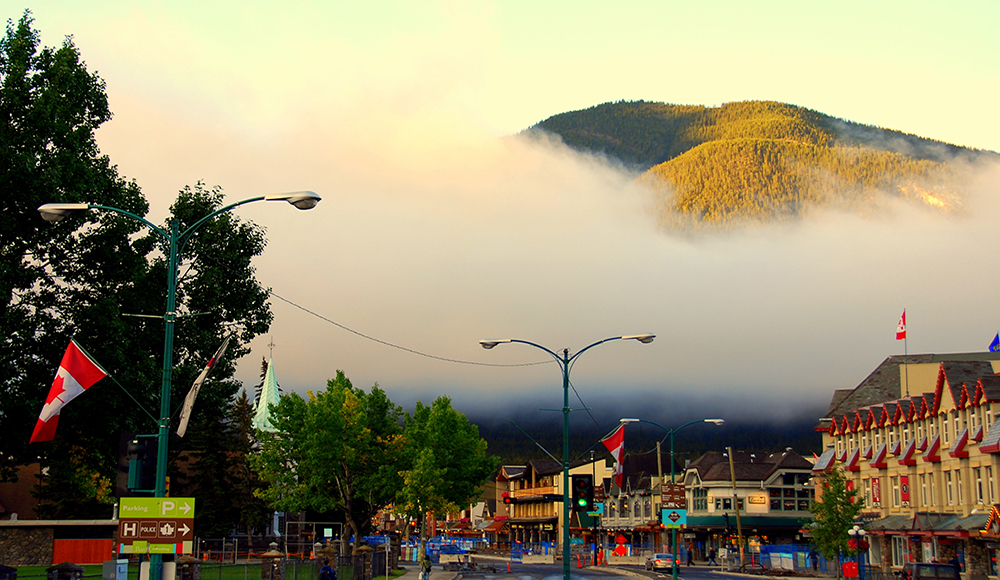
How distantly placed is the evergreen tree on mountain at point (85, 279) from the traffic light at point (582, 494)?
44.6 feet

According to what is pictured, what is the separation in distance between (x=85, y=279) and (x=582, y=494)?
21.8m

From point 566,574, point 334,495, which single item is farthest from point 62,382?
point 334,495

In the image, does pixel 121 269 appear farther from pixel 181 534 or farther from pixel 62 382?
pixel 181 534

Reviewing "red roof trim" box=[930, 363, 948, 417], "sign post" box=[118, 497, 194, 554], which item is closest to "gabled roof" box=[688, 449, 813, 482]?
"red roof trim" box=[930, 363, 948, 417]

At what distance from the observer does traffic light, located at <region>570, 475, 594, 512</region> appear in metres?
31.5

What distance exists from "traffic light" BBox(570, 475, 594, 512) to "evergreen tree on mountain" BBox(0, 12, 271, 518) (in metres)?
13.6

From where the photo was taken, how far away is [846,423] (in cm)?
7425

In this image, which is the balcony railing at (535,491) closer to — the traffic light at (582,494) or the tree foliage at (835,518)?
A: the tree foliage at (835,518)

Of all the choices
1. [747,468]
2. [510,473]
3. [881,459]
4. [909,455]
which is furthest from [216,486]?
[510,473]

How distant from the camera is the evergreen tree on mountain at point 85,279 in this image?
1375 inches

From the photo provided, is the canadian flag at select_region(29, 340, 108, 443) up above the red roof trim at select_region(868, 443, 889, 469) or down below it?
above

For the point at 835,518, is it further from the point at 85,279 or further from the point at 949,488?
the point at 85,279

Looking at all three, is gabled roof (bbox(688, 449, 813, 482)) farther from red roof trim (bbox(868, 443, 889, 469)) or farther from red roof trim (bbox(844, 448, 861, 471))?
red roof trim (bbox(868, 443, 889, 469))

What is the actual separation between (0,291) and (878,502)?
57.3 meters
